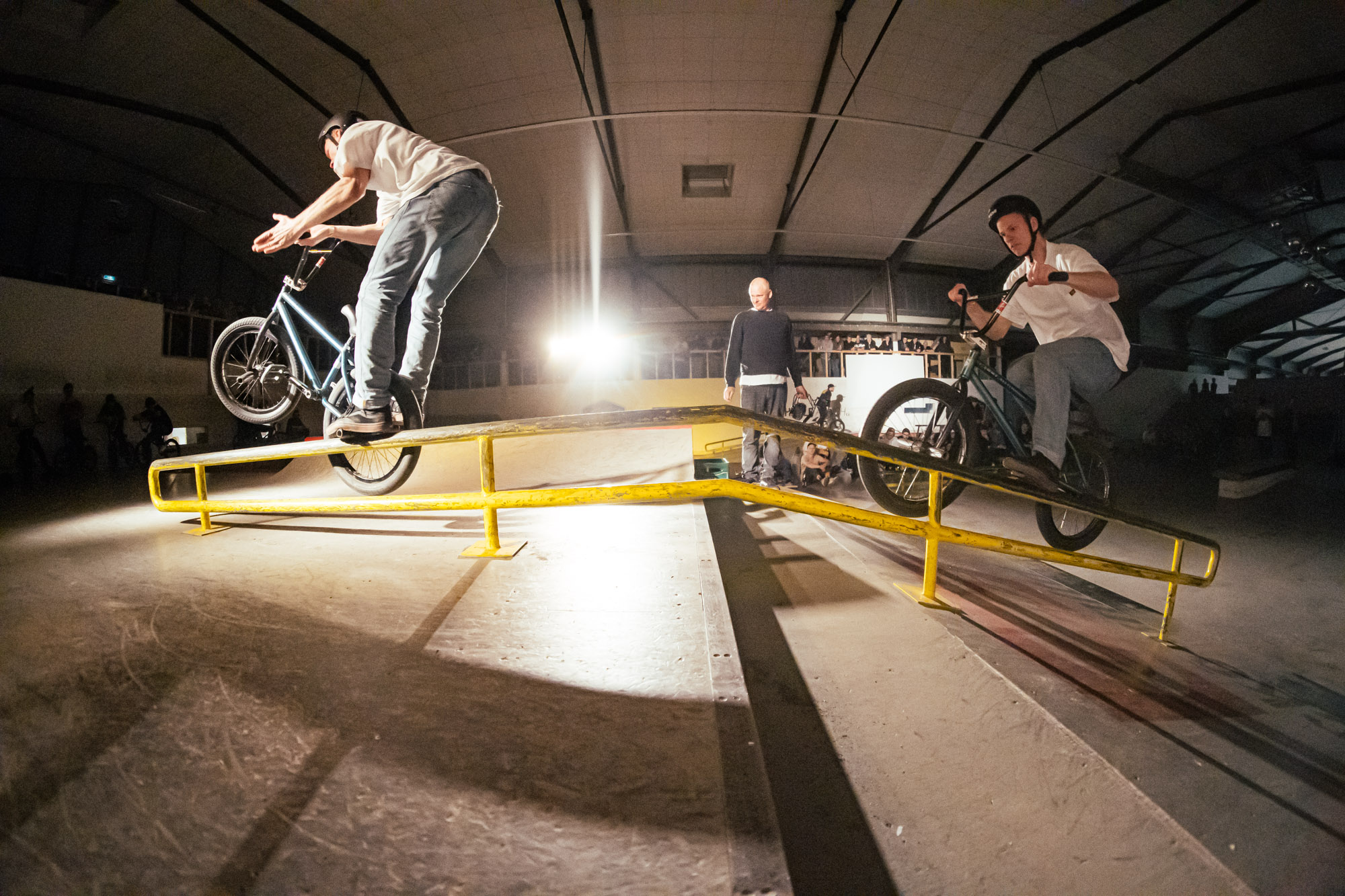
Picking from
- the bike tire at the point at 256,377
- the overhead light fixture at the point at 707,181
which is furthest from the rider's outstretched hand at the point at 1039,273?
the overhead light fixture at the point at 707,181

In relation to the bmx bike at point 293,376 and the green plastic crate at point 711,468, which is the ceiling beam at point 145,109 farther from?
the green plastic crate at point 711,468

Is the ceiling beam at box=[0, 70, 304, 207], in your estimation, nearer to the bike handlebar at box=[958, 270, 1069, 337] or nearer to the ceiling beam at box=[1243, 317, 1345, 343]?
the bike handlebar at box=[958, 270, 1069, 337]

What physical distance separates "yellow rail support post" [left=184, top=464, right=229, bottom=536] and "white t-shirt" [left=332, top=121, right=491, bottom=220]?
1.91 metres

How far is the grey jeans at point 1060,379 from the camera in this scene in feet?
7.94

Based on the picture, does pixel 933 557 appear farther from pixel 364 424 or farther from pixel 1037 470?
pixel 364 424

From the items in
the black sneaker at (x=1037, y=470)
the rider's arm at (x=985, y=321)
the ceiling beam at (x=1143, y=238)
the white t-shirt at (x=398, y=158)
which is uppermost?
the ceiling beam at (x=1143, y=238)

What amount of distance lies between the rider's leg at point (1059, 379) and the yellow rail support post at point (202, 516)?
4.61m

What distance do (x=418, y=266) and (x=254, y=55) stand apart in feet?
21.3

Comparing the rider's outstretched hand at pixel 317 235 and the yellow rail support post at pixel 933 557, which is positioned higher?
the rider's outstretched hand at pixel 317 235

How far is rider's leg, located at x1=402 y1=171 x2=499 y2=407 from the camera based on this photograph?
72.9 inches

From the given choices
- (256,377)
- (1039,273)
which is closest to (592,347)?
(256,377)

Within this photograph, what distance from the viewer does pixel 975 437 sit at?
2.37 metres

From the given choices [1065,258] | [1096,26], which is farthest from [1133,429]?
[1065,258]

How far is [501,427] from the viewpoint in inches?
69.5
